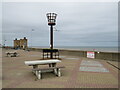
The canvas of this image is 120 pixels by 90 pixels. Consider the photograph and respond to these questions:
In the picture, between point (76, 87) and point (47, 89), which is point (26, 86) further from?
point (76, 87)

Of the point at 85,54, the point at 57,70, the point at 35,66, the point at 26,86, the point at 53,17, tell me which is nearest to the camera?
the point at 26,86

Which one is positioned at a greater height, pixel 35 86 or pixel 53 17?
pixel 53 17

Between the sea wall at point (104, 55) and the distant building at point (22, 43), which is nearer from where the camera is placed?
the sea wall at point (104, 55)

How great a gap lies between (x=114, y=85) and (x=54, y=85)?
244 cm

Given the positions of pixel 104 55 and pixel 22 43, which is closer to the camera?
pixel 104 55

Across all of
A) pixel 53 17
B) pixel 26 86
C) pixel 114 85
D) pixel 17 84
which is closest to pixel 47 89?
pixel 26 86

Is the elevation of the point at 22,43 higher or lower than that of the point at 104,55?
higher

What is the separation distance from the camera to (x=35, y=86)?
5.27 m

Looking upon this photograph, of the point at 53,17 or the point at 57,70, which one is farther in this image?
the point at 53,17

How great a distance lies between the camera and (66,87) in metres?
5.12

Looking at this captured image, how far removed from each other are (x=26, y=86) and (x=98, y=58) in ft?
35.4

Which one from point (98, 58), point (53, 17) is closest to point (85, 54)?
point (98, 58)

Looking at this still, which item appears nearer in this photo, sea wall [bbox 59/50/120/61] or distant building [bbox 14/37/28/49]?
sea wall [bbox 59/50/120/61]

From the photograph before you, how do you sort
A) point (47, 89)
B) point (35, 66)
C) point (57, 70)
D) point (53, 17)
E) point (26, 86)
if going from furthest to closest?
point (53, 17) < point (35, 66) < point (57, 70) < point (26, 86) < point (47, 89)
